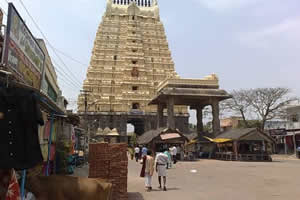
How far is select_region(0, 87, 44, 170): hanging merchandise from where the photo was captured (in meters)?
2.99

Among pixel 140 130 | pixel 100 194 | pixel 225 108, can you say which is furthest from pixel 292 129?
pixel 100 194

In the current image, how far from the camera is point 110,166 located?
22.0 ft

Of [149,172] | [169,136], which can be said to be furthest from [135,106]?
[149,172]

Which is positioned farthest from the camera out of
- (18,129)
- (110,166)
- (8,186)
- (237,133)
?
(237,133)

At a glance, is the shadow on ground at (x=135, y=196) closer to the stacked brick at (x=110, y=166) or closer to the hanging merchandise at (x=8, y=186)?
the stacked brick at (x=110, y=166)

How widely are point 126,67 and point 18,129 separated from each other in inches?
1710

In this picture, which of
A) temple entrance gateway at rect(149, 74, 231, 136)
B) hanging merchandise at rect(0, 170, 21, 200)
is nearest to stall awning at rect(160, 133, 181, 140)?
temple entrance gateway at rect(149, 74, 231, 136)

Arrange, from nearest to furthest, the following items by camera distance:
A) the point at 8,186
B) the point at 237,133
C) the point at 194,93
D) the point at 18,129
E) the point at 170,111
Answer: the point at 8,186, the point at 18,129, the point at 237,133, the point at 170,111, the point at 194,93

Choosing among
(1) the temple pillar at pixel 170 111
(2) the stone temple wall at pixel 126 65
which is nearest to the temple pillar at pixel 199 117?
(1) the temple pillar at pixel 170 111

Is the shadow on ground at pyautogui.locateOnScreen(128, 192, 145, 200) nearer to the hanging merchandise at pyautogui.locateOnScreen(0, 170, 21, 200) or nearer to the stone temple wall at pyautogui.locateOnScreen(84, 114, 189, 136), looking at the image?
the hanging merchandise at pyautogui.locateOnScreen(0, 170, 21, 200)

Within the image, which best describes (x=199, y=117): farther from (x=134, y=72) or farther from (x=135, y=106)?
(x=134, y=72)

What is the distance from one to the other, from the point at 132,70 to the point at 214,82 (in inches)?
835

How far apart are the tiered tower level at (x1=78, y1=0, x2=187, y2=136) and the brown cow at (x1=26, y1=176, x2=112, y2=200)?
35976 mm

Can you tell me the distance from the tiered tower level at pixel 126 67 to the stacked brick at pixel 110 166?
32.9 metres
